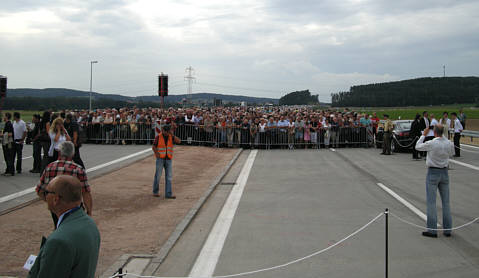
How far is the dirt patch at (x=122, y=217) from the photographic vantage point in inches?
275

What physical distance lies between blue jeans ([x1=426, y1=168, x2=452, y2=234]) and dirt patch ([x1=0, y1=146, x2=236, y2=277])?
466 cm

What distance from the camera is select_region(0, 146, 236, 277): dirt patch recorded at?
6977 mm

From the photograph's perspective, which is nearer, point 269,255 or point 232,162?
point 269,255

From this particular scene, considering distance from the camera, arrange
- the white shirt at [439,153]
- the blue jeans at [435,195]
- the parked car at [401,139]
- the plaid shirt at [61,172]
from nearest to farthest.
A: the plaid shirt at [61,172] < the blue jeans at [435,195] < the white shirt at [439,153] < the parked car at [401,139]

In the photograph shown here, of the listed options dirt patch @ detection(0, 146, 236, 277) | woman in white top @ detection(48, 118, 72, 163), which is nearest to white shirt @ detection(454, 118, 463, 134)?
dirt patch @ detection(0, 146, 236, 277)

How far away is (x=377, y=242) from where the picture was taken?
743 cm

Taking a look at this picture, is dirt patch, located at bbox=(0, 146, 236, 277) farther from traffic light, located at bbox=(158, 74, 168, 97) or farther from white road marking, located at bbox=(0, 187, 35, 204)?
traffic light, located at bbox=(158, 74, 168, 97)

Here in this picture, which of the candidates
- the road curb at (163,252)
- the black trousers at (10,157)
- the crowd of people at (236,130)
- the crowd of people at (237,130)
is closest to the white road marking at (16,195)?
the black trousers at (10,157)

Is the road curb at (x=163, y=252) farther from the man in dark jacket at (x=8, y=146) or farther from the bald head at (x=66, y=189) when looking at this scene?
the man in dark jacket at (x=8, y=146)

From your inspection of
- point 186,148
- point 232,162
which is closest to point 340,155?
point 232,162

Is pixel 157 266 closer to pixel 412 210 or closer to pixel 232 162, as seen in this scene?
pixel 412 210

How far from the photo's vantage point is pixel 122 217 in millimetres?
9273

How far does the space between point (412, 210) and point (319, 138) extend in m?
15.4

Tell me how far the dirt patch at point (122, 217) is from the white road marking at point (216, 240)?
79 cm
